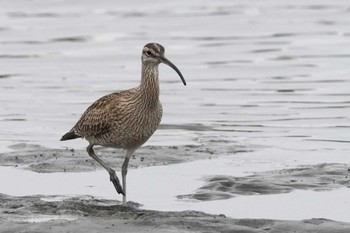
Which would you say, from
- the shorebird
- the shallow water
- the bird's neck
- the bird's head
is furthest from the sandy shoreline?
the bird's head

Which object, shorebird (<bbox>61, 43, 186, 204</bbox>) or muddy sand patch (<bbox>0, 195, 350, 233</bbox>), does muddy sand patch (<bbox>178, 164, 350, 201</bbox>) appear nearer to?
shorebird (<bbox>61, 43, 186, 204</bbox>)

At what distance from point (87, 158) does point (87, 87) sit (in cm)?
Answer: 643

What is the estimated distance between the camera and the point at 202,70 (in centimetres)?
2286

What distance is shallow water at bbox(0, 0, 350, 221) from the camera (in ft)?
54.2

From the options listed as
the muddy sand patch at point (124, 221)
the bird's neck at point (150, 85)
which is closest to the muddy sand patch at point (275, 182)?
the bird's neck at point (150, 85)

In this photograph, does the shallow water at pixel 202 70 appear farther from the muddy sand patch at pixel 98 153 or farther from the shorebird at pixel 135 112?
the shorebird at pixel 135 112

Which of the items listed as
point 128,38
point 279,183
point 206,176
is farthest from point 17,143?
point 128,38

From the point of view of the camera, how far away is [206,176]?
1363cm

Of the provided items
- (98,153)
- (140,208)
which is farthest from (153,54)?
(98,153)

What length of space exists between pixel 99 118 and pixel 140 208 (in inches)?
49.3

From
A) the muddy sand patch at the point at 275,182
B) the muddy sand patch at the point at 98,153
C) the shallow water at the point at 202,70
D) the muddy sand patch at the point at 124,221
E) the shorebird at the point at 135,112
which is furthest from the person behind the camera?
the shallow water at the point at 202,70

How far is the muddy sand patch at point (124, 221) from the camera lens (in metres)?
10.6

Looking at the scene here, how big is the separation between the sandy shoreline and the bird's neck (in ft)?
3.58

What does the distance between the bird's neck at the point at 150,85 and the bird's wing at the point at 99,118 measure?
0.37 meters
